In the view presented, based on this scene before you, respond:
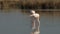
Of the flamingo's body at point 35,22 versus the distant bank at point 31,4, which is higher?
the flamingo's body at point 35,22

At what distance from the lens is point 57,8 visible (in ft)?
89.0

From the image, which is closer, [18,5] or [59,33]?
[59,33]

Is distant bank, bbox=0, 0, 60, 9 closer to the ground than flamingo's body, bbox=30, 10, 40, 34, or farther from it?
closer to the ground

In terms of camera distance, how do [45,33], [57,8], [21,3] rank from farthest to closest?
[21,3]
[57,8]
[45,33]

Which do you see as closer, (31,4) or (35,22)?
(35,22)

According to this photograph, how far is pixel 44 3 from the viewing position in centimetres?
2789

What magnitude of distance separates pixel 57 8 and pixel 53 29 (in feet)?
41.2

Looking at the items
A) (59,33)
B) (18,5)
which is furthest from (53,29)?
(18,5)

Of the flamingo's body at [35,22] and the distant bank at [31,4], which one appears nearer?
the flamingo's body at [35,22]

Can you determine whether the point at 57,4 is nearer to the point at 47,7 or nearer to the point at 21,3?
the point at 47,7

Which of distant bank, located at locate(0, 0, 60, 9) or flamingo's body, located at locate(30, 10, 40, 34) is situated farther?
distant bank, located at locate(0, 0, 60, 9)

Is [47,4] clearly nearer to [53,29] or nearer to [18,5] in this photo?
[18,5]

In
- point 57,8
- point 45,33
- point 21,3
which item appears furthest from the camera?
point 21,3

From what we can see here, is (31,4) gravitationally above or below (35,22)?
below
